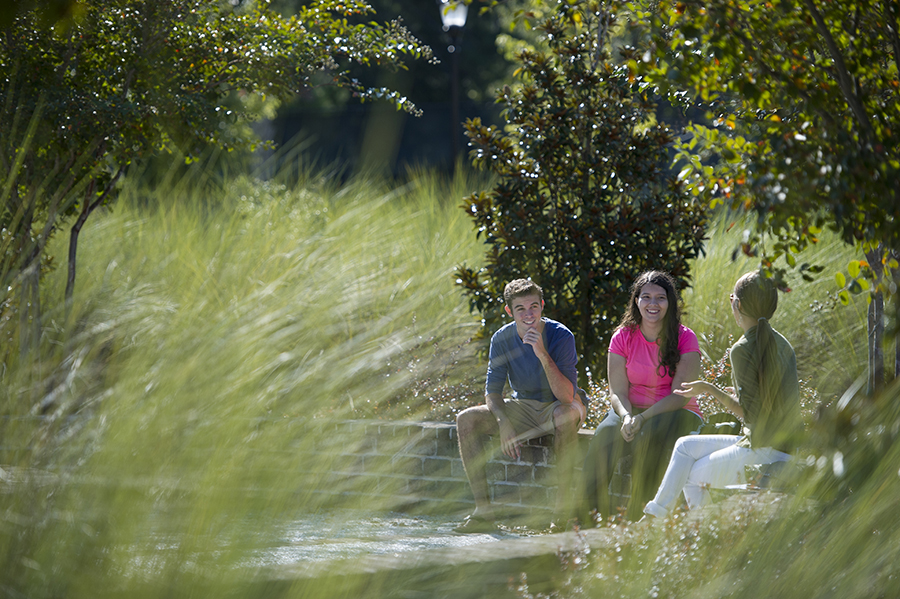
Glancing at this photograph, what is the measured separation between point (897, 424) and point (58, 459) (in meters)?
2.11

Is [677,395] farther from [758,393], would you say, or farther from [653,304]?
[758,393]

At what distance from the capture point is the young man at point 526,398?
4613 mm

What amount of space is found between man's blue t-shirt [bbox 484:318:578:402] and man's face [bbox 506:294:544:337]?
0.38 feet

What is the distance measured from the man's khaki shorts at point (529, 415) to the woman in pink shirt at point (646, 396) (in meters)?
0.32

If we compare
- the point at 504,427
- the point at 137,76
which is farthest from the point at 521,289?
the point at 137,76

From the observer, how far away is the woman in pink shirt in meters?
4.35

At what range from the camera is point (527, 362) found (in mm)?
4848

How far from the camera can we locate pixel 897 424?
6.40 ft

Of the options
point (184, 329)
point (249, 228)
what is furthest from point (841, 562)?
point (249, 228)

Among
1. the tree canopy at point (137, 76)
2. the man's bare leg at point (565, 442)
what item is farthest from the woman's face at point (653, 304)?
the tree canopy at point (137, 76)

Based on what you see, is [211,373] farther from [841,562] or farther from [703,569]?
[841,562]

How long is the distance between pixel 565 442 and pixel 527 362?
0.52 metres

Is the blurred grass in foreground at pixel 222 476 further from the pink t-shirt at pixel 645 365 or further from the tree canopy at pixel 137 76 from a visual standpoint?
the tree canopy at pixel 137 76

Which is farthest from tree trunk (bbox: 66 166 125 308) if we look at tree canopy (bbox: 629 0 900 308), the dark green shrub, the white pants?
tree canopy (bbox: 629 0 900 308)
